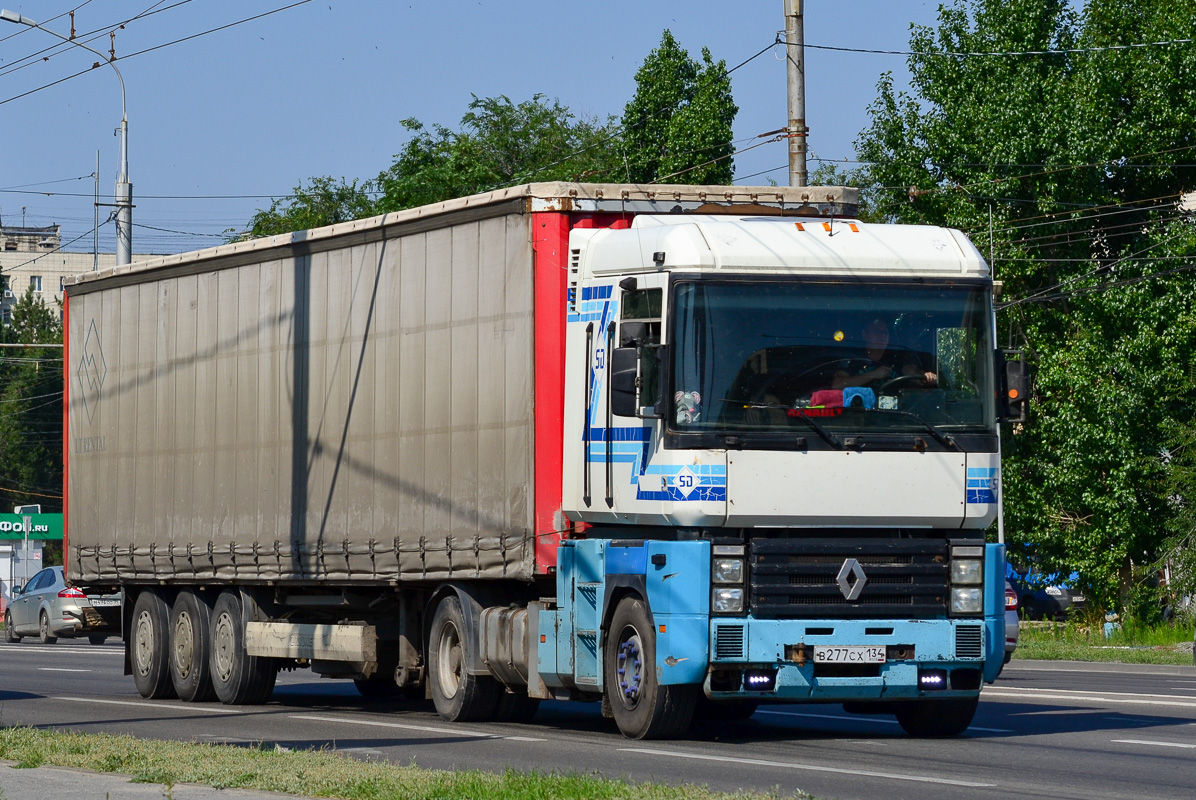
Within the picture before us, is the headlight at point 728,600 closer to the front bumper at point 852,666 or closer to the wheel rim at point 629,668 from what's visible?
the front bumper at point 852,666

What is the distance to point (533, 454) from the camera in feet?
45.0

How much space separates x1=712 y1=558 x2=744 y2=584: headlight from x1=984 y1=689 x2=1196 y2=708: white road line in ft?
18.7

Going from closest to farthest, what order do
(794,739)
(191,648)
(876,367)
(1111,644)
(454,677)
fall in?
(876,367) → (794,739) → (454,677) → (191,648) → (1111,644)

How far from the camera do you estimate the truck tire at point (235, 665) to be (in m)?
17.8

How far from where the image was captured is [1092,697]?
684 inches

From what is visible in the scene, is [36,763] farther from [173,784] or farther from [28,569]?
[28,569]

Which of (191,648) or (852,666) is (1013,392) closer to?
(852,666)

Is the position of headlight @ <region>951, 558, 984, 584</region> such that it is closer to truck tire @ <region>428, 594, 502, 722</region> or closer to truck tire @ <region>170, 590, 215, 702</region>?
truck tire @ <region>428, 594, 502, 722</region>

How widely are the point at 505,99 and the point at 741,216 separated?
52.1m

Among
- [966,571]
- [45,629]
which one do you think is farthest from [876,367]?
[45,629]

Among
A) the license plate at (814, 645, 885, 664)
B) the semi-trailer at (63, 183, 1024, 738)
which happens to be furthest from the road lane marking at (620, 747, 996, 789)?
the license plate at (814, 645, 885, 664)

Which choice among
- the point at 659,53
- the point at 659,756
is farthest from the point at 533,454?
the point at 659,53

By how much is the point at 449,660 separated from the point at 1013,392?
5.07 meters

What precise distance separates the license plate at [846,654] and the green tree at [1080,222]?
21.0m
